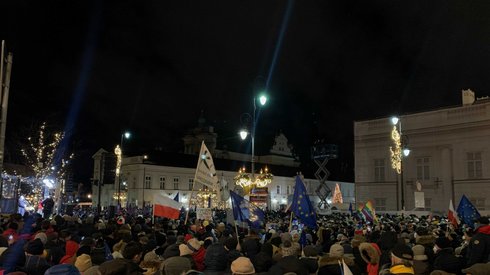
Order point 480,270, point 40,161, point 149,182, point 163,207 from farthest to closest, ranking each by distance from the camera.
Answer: point 149,182, point 40,161, point 163,207, point 480,270

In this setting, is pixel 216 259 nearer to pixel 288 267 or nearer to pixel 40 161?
pixel 288 267

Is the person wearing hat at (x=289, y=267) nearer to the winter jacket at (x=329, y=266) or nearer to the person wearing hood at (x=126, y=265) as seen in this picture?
the winter jacket at (x=329, y=266)

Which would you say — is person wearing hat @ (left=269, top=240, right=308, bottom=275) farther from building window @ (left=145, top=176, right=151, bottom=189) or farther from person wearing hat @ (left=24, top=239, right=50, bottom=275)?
building window @ (left=145, top=176, right=151, bottom=189)

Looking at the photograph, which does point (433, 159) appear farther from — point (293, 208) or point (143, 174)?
point (143, 174)

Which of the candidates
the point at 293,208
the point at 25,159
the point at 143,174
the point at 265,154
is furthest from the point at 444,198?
the point at 265,154

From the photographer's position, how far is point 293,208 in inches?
→ 436

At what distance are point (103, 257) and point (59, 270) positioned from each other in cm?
290

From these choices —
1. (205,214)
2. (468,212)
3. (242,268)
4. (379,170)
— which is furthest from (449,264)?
(379,170)

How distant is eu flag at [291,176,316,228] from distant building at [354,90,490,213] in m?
27.2

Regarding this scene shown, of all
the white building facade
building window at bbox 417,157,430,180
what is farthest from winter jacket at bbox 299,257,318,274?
the white building facade

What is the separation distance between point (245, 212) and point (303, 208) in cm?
143

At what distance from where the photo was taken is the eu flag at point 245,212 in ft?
34.8

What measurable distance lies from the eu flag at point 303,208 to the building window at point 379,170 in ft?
111

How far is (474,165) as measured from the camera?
37.6 metres
